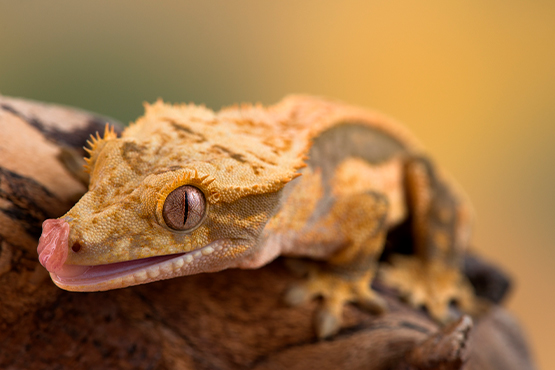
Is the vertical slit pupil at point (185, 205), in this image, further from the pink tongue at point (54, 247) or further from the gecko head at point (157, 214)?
the pink tongue at point (54, 247)

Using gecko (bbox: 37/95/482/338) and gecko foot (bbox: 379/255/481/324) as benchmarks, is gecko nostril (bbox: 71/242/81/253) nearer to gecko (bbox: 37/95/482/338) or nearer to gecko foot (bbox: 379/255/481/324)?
gecko (bbox: 37/95/482/338)

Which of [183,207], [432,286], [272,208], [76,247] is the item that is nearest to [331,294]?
[272,208]

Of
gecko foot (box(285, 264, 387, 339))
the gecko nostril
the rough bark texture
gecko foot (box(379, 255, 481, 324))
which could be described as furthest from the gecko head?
gecko foot (box(379, 255, 481, 324))

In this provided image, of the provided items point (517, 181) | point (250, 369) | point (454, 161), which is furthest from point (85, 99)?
point (517, 181)

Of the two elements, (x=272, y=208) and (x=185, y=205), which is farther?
(x=272, y=208)

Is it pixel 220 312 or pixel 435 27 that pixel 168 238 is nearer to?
pixel 220 312

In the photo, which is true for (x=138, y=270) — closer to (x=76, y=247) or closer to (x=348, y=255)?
(x=76, y=247)
